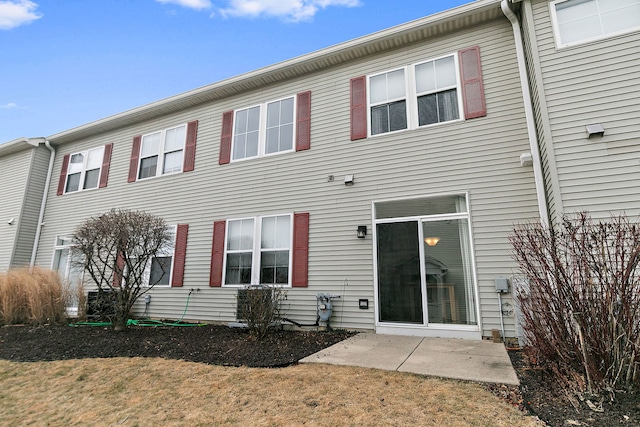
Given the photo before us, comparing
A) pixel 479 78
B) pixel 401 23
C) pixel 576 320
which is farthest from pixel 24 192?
pixel 576 320

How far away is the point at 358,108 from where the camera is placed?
701cm

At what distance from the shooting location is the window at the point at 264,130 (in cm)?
784

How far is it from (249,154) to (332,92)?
2.40 m

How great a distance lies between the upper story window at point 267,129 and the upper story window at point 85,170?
4419mm

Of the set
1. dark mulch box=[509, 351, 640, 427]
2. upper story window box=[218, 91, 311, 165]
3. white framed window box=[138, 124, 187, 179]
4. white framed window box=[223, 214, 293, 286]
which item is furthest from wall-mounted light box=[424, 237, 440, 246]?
white framed window box=[138, 124, 187, 179]

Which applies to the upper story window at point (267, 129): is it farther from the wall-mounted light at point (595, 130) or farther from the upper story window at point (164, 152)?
the wall-mounted light at point (595, 130)

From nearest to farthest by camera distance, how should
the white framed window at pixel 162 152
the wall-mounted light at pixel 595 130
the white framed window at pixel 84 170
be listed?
the wall-mounted light at pixel 595 130
the white framed window at pixel 162 152
the white framed window at pixel 84 170

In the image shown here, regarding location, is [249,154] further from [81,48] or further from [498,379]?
[81,48]

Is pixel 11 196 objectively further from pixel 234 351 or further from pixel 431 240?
pixel 431 240

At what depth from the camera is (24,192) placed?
10914mm

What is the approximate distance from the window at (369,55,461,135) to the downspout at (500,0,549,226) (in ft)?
3.29

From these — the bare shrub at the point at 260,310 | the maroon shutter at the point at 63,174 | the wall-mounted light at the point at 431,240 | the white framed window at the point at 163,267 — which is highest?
the maroon shutter at the point at 63,174

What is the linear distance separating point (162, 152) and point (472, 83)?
7.78 metres

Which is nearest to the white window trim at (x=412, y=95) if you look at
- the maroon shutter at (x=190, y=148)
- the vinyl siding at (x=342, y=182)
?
the vinyl siding at (x=342, y=182)
